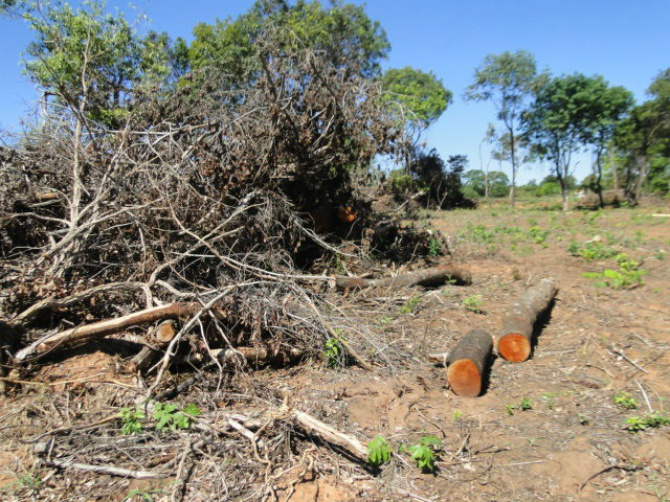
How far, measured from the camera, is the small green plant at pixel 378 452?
104 inches

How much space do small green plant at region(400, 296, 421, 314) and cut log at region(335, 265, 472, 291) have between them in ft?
1.22

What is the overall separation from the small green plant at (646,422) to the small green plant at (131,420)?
3163 mm

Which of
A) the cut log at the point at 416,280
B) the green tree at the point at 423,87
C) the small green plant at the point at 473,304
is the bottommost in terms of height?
the small green plant at the point at 473,304

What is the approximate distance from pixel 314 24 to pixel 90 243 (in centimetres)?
1849

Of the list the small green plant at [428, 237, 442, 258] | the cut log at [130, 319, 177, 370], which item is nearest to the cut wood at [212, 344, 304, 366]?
the cut log at [130, 319, 177, 370]

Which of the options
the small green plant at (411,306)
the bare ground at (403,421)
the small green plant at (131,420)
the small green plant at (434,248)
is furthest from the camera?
the small green plant at (434,248)

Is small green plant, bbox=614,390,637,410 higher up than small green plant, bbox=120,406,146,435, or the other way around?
small green plant, bbox=120,406,146,435

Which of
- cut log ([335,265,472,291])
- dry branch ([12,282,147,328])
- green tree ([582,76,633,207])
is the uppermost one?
green tree ([582,76,633,207])

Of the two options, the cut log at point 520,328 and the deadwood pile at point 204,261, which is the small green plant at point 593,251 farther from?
the cut log at point 520,328

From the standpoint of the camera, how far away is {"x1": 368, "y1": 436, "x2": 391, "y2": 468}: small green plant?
2635 mm

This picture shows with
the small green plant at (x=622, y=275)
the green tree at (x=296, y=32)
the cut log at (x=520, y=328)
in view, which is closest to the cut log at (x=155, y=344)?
the cut log at (x=520, y=328)

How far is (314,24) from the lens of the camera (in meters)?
19.8

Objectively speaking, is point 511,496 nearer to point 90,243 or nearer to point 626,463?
point 626,463

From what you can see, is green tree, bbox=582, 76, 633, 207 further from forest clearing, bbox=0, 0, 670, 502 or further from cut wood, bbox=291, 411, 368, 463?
cut wood, bbox=291, 411, 368, 463
